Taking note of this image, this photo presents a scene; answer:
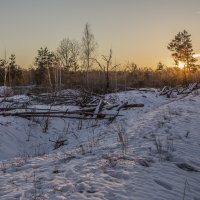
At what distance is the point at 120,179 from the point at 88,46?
50479mm

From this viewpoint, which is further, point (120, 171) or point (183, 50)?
point (183, 50)

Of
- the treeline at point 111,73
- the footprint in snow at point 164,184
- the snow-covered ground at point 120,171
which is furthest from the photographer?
the treeline at point 111,73

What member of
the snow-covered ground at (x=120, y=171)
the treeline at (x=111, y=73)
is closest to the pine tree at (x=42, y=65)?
the treeline at (x=111, y=73)

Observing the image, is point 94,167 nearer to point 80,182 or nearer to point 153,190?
point 80,182

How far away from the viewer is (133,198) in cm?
383

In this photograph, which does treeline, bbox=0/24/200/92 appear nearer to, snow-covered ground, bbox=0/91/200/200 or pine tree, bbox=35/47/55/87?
pine tree, bbox=35/47/55/87

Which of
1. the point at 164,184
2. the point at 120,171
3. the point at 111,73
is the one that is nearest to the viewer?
the point at 164,184

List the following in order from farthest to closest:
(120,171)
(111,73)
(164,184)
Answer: (111,73), (120,171), (164,184)

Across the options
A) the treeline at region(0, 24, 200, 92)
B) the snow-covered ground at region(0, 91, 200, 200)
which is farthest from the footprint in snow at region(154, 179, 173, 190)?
the treeline at region(0, 24, 200, 92)

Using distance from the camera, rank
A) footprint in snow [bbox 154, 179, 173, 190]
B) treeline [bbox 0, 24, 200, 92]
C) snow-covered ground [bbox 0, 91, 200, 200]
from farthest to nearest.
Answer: treeline [bbox 0, 24, 200, 92] → footprint in snow [bbox 154, 179, 173, 190] → snow-covered ground [bbox 0, 91, 200, 200]

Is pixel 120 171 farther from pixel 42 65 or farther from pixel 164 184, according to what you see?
pixel 42 65

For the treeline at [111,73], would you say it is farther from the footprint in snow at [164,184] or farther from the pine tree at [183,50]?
the footprint in snow at [164,184]

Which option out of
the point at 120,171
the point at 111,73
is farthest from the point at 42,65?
the point at 120,171

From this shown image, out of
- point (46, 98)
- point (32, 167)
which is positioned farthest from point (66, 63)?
point (32, 167)
